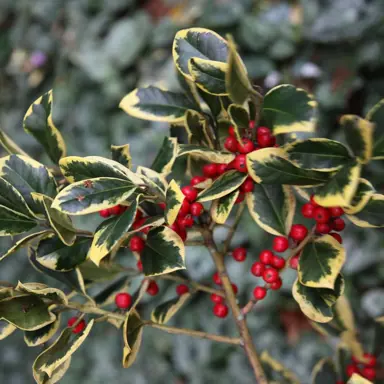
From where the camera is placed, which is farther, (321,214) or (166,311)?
(166,311)

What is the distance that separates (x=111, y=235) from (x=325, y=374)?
0.43 m

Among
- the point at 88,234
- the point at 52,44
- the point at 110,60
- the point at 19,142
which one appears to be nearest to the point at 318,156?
the point at 88,234

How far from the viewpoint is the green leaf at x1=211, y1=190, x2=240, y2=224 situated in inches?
19.0

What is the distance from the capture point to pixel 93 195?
45 centimetres

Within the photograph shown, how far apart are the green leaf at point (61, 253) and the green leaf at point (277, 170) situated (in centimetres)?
20

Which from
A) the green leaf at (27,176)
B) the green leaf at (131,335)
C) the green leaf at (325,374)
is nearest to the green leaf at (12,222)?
the green leaf at (27,176)

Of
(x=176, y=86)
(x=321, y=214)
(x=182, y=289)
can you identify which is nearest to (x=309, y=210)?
(x=321, y=214)

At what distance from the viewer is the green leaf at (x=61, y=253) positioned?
51cm

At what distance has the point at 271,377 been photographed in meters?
0.73

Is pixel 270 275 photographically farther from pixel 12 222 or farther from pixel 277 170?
pixel 12 222

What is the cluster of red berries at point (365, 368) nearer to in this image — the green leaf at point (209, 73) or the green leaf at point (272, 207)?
the green leaf at point (272, 207)

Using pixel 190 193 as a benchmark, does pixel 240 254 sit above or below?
below

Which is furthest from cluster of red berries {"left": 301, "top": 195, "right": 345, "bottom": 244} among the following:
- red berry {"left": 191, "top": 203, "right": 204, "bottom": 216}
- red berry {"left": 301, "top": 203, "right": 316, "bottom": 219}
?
red berry {"left": 191, "top": 203, "right": 204, "bottom": 216}

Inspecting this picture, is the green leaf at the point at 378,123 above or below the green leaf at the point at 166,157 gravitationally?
above
